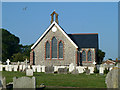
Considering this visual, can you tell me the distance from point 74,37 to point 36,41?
7926 millimetres

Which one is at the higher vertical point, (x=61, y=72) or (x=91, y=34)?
(x=91, y=34)

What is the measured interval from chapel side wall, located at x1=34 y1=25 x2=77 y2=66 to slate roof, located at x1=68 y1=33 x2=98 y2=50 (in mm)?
2635

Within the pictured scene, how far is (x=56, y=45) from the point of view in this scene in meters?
47.6

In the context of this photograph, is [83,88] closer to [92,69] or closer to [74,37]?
[92,69]

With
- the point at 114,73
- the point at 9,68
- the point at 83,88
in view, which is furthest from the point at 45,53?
the point at 114,73

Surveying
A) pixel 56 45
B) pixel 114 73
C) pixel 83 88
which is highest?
pixel 56 45

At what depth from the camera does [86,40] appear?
167 feet

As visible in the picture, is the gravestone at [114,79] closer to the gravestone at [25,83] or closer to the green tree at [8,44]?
the gravestone at [25,83]

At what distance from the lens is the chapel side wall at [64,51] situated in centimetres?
4716

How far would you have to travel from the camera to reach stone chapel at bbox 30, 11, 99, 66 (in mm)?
47219

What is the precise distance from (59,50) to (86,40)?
644 centimetres

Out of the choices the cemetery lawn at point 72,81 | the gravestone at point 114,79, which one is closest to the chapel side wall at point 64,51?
the cemetery lawn at point 72,81

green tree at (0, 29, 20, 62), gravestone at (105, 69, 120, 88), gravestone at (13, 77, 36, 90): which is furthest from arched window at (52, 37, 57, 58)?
green tree at (0, 29, 20, 62)

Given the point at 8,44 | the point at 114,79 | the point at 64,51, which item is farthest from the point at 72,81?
the point at 8,44
